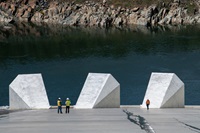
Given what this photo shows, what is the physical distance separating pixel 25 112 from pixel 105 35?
348 feet

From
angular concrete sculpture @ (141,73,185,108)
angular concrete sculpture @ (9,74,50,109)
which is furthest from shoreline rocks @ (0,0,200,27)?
angular concrete sculpture @ (9,74,50,109)

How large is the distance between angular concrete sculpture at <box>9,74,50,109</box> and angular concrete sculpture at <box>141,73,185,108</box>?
431 inches

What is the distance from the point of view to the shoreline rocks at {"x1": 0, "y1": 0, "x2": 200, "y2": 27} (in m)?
176

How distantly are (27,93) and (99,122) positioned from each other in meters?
14.8

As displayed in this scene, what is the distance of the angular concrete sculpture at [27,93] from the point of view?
49344mm

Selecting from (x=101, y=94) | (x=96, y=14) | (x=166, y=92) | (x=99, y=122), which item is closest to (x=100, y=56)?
(x=166, y=92)

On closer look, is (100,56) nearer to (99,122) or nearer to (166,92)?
(166,92)

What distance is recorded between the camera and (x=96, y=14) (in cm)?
17838

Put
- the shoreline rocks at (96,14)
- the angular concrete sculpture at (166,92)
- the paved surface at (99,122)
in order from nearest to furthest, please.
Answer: the paved surface at (99,122), the angular concrete sculpture at (166,92), the shoreline rocks at (96,14)

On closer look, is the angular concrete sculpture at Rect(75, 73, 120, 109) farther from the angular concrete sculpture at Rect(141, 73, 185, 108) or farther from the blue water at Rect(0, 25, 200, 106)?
the blue water at Rect(0, 25, 200, 106)

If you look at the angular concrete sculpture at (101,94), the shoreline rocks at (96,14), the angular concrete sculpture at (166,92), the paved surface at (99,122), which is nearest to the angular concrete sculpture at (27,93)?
the paved surface at (99,122)

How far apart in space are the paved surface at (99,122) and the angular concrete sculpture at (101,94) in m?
2.22

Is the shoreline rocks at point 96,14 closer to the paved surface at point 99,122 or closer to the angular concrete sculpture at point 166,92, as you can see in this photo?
the angular concrete sculpture at point 166,92

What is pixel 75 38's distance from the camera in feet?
474
